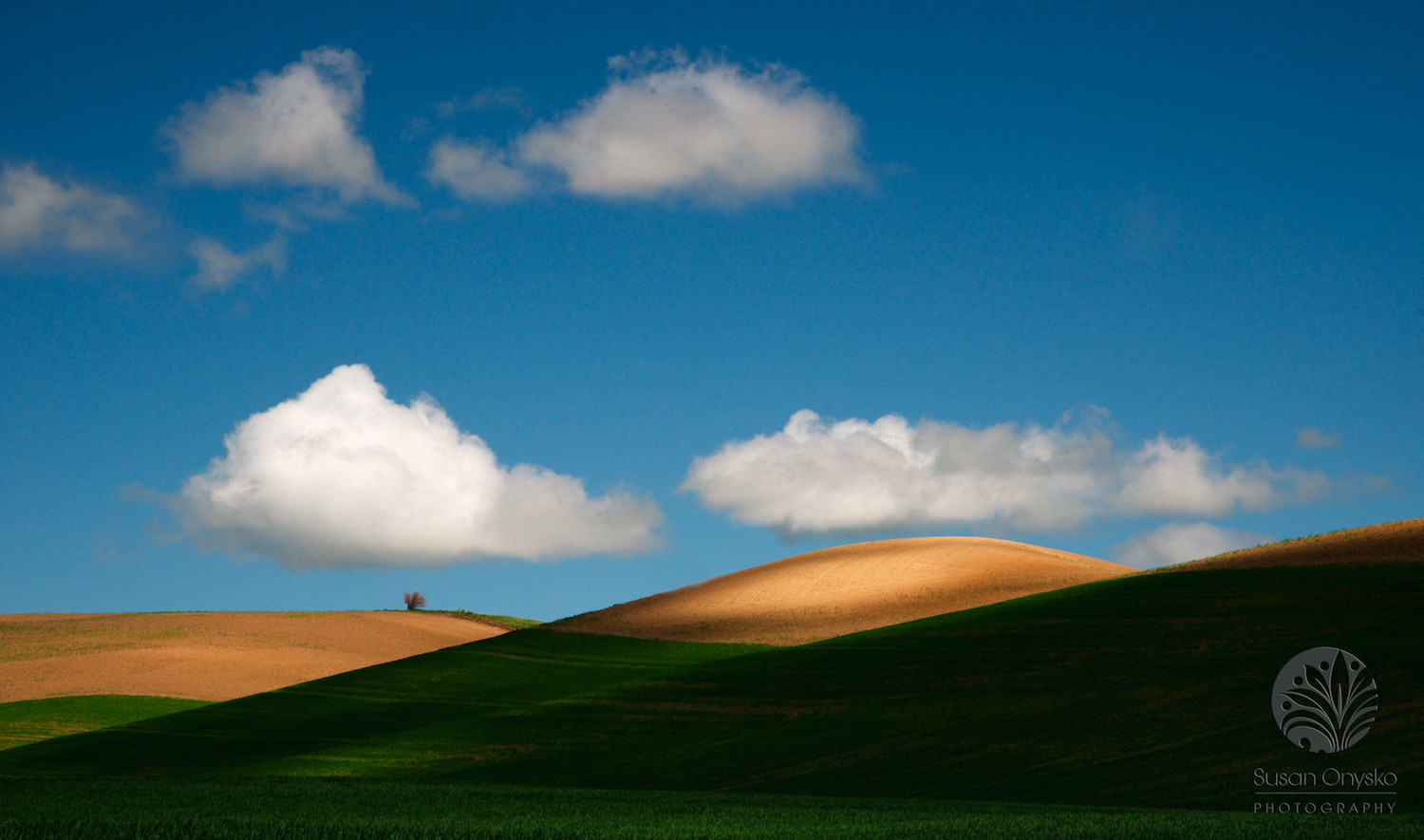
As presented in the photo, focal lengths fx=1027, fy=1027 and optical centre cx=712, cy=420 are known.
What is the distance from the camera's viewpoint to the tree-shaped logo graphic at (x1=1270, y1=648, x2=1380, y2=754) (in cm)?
2420

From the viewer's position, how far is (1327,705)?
24750 mm

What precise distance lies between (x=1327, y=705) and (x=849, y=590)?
39.1 meters

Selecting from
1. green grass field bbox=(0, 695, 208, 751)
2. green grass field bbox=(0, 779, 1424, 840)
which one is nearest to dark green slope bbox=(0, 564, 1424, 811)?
green grass field bbox=(0, 779, 1424, 840)

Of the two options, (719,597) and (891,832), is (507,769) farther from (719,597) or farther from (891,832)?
(719,597)

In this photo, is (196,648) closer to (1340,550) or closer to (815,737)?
(815,737)

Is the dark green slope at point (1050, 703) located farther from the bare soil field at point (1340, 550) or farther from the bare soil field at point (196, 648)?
the bare soil field at point (196, 648)

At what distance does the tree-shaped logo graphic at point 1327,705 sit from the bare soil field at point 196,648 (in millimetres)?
52784

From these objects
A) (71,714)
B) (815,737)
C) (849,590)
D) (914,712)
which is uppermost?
(849,590)

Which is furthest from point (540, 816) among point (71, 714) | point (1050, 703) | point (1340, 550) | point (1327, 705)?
point (71, 714)

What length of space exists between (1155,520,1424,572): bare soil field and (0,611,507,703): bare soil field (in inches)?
2038

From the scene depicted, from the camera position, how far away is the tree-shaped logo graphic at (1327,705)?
2420cm

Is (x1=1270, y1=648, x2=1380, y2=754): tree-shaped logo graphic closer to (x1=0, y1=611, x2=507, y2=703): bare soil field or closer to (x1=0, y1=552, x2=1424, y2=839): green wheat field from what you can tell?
(x1=0, y1=552, x2=1424, y2=839): green wheat field

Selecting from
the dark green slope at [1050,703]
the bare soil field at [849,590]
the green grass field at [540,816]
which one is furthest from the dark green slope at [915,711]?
the bare soil field at [849,590]

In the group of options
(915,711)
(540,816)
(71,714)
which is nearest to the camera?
(540,816)
